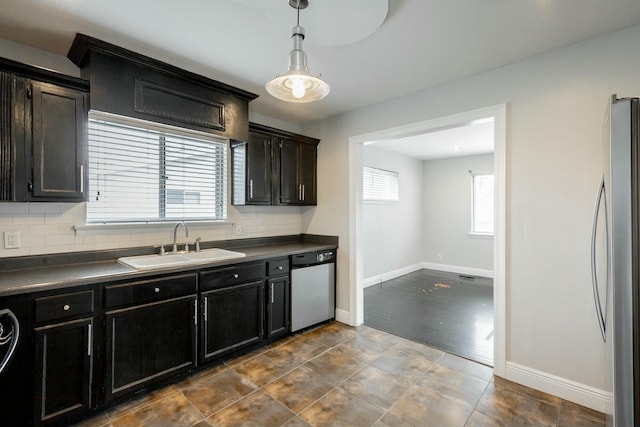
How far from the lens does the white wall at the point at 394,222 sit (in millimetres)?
5441

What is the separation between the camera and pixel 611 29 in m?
1.98

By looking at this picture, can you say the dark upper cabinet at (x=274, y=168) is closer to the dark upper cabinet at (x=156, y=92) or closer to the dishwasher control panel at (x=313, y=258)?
the dark upper cabinet at (x=156, y=92)

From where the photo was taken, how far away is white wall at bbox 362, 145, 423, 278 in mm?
5441

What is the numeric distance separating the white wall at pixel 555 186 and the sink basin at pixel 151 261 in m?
2.71

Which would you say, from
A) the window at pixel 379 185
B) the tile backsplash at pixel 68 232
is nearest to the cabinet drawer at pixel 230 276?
the tile backsplash at pixel 68 232

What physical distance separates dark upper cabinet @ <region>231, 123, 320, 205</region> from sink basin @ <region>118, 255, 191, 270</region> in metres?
0.93

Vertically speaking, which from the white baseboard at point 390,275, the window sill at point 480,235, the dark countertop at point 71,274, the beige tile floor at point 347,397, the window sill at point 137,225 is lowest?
the beige tile floor at point 347,397

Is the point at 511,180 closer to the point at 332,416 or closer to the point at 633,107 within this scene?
the point at 633,107

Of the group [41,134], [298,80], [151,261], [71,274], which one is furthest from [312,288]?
[41,134]

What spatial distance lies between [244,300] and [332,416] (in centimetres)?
122

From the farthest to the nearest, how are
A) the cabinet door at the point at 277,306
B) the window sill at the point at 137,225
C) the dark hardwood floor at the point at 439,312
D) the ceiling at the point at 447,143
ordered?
the ceiling at the point at 447,143 < the dark hardwood floor at the point at 439,312 < the cabinet door at the point at 277,306 < the window sill at the point at 137,225

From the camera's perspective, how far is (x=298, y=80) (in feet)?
5.31

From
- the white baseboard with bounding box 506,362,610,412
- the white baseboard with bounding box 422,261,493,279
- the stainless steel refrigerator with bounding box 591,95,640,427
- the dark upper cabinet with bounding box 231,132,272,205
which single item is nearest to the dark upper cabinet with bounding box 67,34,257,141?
the dark upper cabinet with bounding box 231,132,272,205

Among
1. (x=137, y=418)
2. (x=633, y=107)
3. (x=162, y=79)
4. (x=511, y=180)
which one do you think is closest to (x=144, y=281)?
(x=137, y=418)
